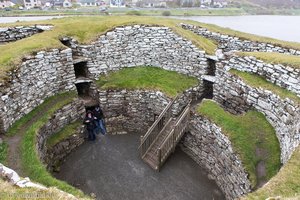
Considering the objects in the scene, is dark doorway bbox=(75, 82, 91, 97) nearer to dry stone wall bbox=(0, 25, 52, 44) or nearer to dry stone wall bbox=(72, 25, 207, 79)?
dry stone wall bbox=(72, 25, 207, 79)

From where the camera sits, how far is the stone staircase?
11.3m

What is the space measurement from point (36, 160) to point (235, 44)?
11.9 metres

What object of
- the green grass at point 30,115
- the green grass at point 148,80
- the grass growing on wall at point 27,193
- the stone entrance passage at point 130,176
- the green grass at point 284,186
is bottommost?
the stone entrance passage at point 130,176

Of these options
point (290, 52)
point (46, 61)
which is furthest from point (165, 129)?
point (290, 52)

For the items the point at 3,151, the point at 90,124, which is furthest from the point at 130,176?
the point at 3,151

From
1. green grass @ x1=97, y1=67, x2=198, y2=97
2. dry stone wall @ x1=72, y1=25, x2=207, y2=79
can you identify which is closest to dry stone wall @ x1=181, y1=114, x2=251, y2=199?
green grass @ x1=97, y1=67, x2=198, y2=97

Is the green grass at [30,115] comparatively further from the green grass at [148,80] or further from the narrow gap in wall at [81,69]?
the green grass at [148,80]

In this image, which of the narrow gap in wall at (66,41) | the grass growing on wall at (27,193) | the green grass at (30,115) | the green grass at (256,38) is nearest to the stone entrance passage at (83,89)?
the green grass at (30,115)

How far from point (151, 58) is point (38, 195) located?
10.5 meters

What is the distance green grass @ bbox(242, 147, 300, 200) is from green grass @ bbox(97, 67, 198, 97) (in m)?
7.03

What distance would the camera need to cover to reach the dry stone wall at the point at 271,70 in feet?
31.9

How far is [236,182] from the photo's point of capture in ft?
31.9

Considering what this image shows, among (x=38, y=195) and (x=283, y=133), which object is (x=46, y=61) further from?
(x=283, y=133)

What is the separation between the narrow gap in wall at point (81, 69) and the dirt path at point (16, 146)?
329 centimetres
